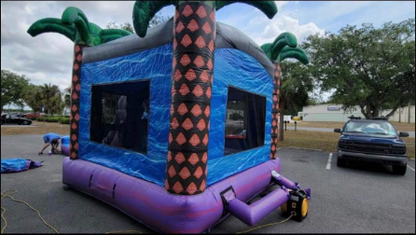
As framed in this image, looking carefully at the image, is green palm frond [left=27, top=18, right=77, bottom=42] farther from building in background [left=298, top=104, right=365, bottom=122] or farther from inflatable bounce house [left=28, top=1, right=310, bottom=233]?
building in background [left=298, top=104, right=365, bottom=122]

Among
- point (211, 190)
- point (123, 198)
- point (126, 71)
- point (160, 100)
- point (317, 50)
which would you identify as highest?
point (317, 50)

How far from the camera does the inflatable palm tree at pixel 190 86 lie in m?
2.85

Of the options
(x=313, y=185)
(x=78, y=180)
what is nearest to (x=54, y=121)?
(x=78, y=180)

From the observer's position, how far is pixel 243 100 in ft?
14.6

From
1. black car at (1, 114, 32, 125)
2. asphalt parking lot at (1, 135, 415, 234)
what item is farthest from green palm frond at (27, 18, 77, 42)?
black car at (1, 114, 32, 125)

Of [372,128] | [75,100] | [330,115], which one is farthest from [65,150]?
[330,115]

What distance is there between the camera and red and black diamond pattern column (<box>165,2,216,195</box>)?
2.85 m

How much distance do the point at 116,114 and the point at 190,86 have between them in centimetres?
241

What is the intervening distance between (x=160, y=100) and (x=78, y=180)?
8.19ft

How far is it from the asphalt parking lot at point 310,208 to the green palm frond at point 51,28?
3.21 m

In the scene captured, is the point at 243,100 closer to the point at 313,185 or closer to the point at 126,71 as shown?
the point at 126,71

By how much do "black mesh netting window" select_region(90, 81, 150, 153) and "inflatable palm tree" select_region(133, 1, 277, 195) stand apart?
1561mm

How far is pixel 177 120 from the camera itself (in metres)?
2.89

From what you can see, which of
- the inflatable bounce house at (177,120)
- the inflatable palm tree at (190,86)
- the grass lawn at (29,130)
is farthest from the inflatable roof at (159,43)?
the grass lawn at (29,130)
